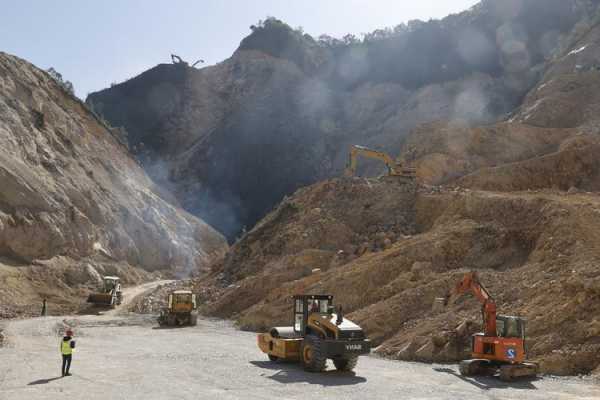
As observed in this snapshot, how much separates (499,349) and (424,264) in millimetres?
9163

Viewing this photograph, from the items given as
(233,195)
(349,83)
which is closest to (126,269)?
(233,195)

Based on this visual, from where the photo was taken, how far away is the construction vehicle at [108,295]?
30656 millimetres

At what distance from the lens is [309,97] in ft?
235

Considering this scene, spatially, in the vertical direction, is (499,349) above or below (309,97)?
below

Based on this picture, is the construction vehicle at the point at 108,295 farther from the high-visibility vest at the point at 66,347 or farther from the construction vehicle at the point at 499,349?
the construction vehicle at the point at 499,349

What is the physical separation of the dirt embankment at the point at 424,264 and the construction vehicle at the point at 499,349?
1.16 meters

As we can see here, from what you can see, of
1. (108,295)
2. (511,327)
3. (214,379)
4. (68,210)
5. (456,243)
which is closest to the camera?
(214,379)

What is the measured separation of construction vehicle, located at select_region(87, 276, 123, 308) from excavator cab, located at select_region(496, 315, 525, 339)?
76.1 feet

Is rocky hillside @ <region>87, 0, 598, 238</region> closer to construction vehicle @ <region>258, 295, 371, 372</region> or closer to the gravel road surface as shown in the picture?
the gravel road surface

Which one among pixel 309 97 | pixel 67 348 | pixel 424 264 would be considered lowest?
pixel 67 348

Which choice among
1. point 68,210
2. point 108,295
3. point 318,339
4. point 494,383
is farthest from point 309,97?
point 494,383

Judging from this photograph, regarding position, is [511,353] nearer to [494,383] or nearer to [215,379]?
[494,383]

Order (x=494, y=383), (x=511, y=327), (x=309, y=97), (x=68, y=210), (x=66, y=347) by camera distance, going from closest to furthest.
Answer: (x=66, y=347)
(x=494, y=383)
(x=511, y=327)
(x=68, y=210)
(x=309, y=97)

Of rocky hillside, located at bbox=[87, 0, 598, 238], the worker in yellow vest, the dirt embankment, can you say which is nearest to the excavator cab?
the dirt embankment
